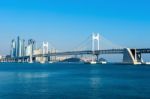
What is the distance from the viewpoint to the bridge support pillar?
99.9m

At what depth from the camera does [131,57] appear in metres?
100

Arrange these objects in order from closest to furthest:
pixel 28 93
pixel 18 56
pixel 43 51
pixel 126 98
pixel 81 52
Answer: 1. pixel 126 98
2. pixel 28 93
3. pixel 81 52
4. pixel 43 51
5. pixel 18 56

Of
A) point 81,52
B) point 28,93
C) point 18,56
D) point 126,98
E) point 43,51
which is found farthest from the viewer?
point 18,56

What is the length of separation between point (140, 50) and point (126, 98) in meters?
77.9

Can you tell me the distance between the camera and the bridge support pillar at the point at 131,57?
99.9 metres

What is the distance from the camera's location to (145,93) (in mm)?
27188

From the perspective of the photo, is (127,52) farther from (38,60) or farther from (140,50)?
(38,60)

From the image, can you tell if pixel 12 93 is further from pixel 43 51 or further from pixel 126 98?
pixel 43 51

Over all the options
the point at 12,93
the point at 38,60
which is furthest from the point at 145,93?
the point at 38,60

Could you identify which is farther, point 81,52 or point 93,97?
point 81,52

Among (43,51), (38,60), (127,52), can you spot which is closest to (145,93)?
(127,52)

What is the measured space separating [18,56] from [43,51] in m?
28.2

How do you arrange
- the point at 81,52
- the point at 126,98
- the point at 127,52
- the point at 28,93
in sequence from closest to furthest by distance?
the point at 126,98, the point at 28,93, the point at 127,52, the point at 81,52

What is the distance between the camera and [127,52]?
99.8m
